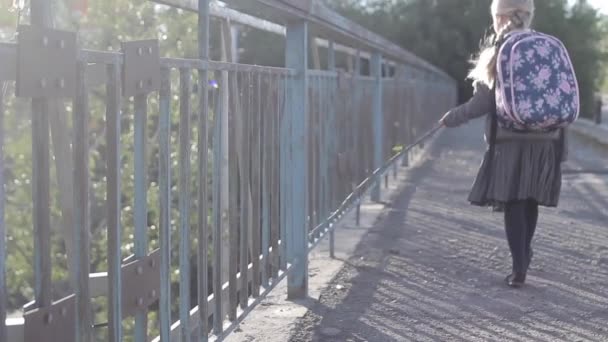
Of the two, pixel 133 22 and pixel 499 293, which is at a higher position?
pixel 133 22

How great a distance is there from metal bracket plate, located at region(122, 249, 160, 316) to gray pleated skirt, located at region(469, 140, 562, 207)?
2986mm

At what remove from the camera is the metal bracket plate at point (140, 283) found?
286 centimetres

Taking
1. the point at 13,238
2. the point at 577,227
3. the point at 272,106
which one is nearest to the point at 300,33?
the point at 272,106

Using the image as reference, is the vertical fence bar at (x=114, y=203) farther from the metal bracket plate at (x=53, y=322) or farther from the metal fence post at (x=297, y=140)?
the metal fence post at (x=297, y=140)

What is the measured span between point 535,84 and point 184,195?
255cm

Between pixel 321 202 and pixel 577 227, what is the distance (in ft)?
10.1

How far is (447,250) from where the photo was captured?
729 cm

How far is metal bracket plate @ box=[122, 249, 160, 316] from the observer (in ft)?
9.37

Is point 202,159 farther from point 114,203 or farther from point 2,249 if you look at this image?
point 2,249

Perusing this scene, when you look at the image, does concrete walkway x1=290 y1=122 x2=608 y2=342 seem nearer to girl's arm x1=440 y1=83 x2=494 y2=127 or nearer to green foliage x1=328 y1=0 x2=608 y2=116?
girl's arm x1=440 y1=83 x2=494 y2=127

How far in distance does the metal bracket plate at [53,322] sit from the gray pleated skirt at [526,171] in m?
3.59

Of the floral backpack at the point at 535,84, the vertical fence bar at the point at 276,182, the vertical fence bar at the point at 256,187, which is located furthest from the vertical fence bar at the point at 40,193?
the floral backpack at the point at 535,84

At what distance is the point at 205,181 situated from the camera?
139 inches

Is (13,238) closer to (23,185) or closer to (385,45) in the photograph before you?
(23,185)
